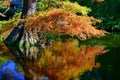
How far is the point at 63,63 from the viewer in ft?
54.3

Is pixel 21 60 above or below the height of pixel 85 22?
below

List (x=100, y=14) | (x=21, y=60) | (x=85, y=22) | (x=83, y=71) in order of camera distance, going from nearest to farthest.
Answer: (x=83, y=71)
(x=21, y=60)
(x=85, y=22)
(x=100, y=14)

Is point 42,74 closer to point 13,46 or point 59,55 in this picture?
point 59,55

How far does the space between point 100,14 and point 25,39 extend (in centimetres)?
1715

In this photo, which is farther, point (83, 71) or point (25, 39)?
point (25, 39)

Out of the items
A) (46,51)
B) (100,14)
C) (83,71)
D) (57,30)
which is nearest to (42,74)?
(83,71)

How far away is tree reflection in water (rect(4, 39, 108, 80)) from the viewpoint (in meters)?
14.8

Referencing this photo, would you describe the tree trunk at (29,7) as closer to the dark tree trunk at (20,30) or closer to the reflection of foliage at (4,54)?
the dark tree trunk at (20,30)

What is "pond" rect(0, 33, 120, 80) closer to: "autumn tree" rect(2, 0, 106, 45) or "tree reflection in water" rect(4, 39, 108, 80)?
"tree reflection in water" rect(4, 39, 108, 80)

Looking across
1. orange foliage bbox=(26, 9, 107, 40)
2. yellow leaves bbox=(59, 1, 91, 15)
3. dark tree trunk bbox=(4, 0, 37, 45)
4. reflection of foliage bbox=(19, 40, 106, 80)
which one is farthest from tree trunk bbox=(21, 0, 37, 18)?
reflection of foliage bbox=(19, 40, 106, 80)

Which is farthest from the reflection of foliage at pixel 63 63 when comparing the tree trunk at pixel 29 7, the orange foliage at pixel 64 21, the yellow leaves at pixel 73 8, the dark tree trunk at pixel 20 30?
the tree trunk at pixel 29 7

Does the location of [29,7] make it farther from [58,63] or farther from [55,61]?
[58,63]

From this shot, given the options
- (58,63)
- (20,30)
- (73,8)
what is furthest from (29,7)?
(58,63)

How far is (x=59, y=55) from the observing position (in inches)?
729
